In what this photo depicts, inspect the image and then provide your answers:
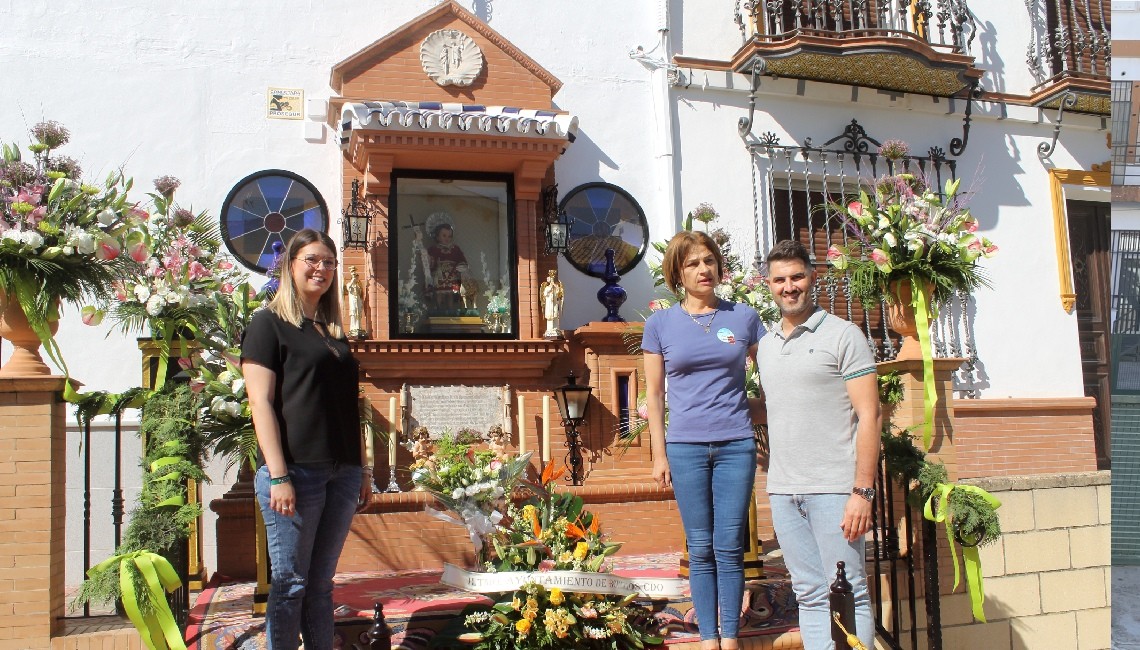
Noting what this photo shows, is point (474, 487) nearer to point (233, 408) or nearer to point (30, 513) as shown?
point (233, 408)

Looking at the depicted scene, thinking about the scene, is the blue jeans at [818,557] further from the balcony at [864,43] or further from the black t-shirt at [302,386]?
the balcony at [864,43]

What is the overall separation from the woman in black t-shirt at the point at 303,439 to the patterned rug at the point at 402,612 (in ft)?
1.90

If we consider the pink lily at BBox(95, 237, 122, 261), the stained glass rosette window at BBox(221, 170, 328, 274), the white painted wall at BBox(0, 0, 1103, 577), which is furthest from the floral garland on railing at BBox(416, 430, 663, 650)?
the stained glass rosette window at BBox(221, 170, 328, 274)

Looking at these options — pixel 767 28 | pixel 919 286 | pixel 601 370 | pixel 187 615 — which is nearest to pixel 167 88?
pixel 601 370

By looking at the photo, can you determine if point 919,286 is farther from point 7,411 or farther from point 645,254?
→ point 7,411

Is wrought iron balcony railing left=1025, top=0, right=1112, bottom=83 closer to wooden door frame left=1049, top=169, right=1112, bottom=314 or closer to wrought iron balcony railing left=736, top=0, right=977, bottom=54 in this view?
wrought iron balcony railing left=736, top=0, right=977, bottom=54

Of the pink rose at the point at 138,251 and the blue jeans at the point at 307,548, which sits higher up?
the pink rose at the point at 138,251

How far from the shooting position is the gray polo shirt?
3.71 m

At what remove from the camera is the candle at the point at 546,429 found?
7.79m

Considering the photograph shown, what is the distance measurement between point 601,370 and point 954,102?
5071mm

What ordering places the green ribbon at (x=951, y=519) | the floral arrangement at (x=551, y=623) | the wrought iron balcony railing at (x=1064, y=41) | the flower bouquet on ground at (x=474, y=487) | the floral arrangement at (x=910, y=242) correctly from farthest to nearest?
the wrought iron balcony railing at (x=1064, y=41) < the floral arrangement at (x=910, y=242) < the green ribbon at (x=951, y=519) < the flower bouquet on ground at (x=474, y=487) < the floral arrangement at (x=551, y=623)

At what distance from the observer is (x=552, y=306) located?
802cm

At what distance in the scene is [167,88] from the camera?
8.00 metres

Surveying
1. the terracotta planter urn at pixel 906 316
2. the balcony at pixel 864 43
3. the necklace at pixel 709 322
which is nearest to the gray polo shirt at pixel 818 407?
the necklace at pixel 709 322
